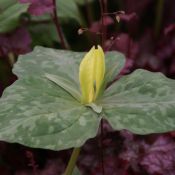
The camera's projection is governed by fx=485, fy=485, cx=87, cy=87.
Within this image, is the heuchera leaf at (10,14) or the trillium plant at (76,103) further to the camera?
the heuchera leaf at (10,14)

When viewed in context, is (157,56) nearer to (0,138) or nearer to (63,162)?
(63,162)

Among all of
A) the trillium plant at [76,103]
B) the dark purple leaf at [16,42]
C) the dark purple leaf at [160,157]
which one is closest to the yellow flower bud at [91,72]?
the trillium plant at [76,103]

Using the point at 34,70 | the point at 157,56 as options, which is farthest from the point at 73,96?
the point at 157,56

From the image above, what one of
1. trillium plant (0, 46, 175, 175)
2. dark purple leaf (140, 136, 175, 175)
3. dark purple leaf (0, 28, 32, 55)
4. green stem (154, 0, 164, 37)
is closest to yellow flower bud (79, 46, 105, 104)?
trillium plant (0, 46, 175, 175)

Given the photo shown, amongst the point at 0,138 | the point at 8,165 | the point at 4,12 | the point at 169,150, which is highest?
the point at 0,138

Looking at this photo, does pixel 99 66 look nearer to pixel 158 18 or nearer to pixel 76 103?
pixel 76 103

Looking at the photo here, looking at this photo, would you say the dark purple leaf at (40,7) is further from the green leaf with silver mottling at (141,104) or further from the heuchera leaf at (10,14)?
the green leaf with silver mottling at (141,104)

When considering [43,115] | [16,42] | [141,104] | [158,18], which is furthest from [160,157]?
[158,18]

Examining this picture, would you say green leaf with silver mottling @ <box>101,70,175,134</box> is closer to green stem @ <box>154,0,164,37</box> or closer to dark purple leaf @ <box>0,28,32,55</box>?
dark purple leaf @ <box>0,28,32,55</box>
